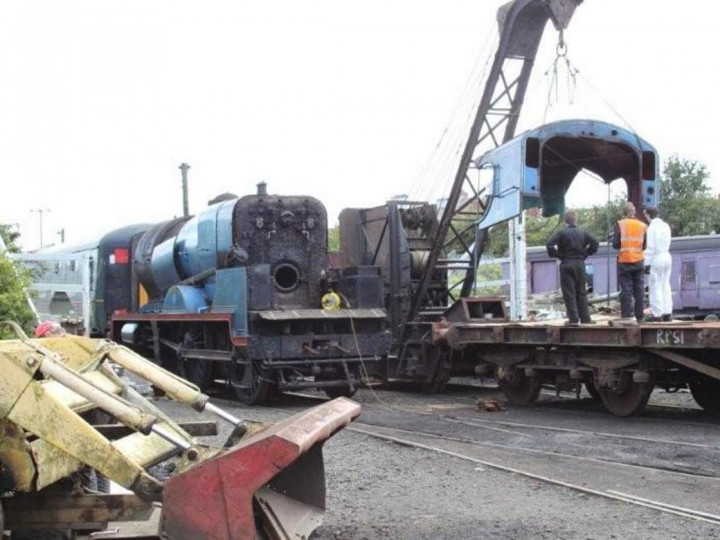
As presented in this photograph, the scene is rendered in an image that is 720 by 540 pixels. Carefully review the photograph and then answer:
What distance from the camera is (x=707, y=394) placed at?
11.8m

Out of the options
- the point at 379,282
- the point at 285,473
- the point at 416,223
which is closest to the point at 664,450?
the point at 285,473

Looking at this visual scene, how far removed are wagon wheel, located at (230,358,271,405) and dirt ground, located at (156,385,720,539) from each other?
66 centimetres

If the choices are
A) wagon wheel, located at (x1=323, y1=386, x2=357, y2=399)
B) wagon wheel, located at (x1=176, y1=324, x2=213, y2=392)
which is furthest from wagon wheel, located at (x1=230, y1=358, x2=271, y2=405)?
wagon wheel, located at (x1=323, y1=386, x2=357, y2=399)

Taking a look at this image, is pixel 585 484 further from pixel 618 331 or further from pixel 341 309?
pixel 341 309

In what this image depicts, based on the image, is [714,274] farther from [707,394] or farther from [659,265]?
→ [659,265]

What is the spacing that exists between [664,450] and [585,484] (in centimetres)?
185

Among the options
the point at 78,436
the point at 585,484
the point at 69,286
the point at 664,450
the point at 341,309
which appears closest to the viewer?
the point at 78,436

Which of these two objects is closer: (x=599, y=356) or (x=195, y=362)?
(x=599, y=356)

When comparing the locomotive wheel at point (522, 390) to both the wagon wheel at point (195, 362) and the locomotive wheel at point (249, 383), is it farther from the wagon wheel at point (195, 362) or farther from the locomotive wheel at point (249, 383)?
the wagon wheel at point (195, 362)

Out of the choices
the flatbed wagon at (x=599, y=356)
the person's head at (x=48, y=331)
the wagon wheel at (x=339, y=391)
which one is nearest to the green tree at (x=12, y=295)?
the wagon wheel at (x=339, y=391)

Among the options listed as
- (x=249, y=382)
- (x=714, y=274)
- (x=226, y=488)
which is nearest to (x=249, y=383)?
(x=249, y=382)

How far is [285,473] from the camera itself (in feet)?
17.7

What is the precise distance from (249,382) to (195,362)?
2243mm

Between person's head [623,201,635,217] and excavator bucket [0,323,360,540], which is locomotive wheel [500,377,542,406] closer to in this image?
person's head [623,201,635,217]
